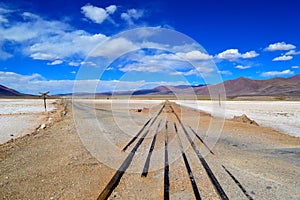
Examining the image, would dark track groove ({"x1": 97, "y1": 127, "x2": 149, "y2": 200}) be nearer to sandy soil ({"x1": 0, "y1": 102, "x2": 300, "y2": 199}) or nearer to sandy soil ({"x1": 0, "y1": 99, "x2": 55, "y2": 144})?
sandy soil ({"x1": 0, "y1": 102, "x2": 300, "y2": 199})

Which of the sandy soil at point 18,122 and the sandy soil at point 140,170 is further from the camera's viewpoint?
the sandy soil at point 18,122

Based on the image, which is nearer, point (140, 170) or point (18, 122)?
point (140, 170)

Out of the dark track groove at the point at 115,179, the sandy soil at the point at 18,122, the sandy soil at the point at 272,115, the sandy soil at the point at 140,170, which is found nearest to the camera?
the dark track groove at the point at 115,179

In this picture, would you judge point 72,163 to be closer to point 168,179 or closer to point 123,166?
point 123,166

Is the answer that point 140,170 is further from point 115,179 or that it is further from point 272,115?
point 272,115

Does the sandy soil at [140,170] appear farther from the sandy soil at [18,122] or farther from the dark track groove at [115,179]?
the sandy soil at [18,122]

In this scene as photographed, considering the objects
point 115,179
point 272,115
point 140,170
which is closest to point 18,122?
point 140,170

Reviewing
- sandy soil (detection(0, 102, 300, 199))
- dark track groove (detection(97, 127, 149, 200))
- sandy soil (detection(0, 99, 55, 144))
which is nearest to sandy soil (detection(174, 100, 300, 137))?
sandy soil (detection(0, 102, 300, 199))

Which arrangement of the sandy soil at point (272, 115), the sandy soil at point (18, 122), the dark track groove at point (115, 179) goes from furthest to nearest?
the sandy soil at point (272, 115) < the sandy soil at point (18, 122) < the dark track groove at point (115, 179)

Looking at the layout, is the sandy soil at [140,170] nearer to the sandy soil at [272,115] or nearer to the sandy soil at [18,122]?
the sandy soil at [18,122]

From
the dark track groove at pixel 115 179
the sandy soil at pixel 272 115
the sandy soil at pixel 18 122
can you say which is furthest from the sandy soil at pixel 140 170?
the sandy soil at pixel 272 115

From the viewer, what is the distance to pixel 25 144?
10.6m

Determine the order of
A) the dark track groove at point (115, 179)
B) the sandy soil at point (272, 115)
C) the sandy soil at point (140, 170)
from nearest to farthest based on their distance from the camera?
the dark track groove at point (115, 179), the sandy soil at point (140, 170), the sandy soil at point (272, 115)

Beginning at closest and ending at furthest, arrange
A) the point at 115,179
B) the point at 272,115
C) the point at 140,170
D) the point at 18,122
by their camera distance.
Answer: the point at 115,179 < the point at 140,170 < the point at 18,122 < the point at 272,115
